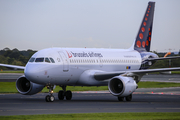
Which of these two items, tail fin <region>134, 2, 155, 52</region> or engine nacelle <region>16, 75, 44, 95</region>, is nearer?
engine nacelle <region>16, 75, 44, 95</region>

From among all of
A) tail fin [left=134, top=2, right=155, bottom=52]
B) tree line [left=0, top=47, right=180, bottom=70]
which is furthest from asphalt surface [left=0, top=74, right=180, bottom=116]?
tree line [left=0, top=47, right=180, bottom=70]

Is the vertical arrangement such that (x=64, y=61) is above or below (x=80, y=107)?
above

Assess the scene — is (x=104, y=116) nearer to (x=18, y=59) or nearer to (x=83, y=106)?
(x=83, y=106)

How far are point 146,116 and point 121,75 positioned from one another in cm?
1067

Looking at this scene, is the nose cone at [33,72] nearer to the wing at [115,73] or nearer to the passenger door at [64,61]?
the passenger door at [64,61]

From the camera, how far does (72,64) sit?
92.3ft

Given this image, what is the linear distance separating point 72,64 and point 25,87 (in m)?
4.78

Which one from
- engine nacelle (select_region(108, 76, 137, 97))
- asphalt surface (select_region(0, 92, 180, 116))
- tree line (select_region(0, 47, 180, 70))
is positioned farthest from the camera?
tree line (select_region(0, 47, 180, 70))

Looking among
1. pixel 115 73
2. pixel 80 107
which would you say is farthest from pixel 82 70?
pixel 80 107

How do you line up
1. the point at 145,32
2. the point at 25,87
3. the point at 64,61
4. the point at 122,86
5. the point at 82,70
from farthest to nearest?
1. the point at 145,32
2. the point at 25,87
3. the point at 82,70
4. the point at 64,61
5. the point at 122,86

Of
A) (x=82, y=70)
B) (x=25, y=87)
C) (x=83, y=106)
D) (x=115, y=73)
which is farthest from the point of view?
(x=25, y=87)

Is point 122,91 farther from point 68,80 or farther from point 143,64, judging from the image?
point 143,64

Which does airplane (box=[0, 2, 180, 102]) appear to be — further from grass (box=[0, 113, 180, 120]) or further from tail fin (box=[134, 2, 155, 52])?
grass (box=[0, 113, 180, 120])

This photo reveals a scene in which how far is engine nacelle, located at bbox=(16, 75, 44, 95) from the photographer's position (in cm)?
2912
